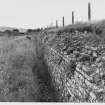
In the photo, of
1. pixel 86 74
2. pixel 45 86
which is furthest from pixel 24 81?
pixel 86 74

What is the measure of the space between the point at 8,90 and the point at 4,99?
0.47 m

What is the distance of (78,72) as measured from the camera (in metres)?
3.15

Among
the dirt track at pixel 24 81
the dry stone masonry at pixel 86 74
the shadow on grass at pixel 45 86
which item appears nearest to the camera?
the dry stone masonry at pixel 86 74

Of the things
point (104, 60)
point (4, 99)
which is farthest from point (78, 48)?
point (4, 99)

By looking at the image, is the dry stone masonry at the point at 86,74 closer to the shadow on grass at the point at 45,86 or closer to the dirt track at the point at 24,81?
the shadow on grass at the point at 45,86

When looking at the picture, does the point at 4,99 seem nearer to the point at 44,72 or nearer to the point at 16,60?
the point at 44,72

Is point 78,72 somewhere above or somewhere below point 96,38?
below

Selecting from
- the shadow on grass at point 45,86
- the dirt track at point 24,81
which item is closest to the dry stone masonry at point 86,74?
the shadow on grass at point 45,86

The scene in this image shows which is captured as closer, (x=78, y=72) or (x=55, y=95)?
(x=78, y=72)

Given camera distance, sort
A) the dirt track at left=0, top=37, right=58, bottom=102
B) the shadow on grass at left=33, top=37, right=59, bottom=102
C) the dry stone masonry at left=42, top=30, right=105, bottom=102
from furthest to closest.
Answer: the shadow on grass at left=33, top=37, right=59, bottom=102, the dirt track at left=0, top=37, right=58, bottom=102, the dry stone masonry at left=42, top=30, right=105, bottom=102

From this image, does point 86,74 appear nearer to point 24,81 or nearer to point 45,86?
point 45,86

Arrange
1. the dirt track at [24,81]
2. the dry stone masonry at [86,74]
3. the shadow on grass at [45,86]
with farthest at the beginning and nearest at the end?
the shadow on grass at [45,86]
the dirt track at [24,81]
the dry stone masonry at [86,74]

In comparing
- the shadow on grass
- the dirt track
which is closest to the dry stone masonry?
the shadow on grass

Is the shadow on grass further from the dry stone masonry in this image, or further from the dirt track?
the dry stone masonry
